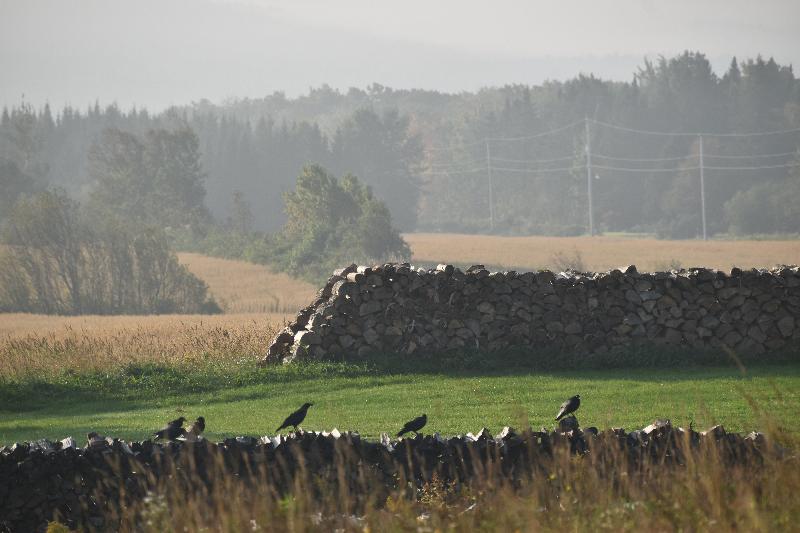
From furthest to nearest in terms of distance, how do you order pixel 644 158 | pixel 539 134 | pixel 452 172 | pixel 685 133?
pixel 452 172 < pixel 539 134 < pixel 685 133 < pixel 644 158

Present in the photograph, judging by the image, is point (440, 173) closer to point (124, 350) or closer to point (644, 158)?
point (644, 158)

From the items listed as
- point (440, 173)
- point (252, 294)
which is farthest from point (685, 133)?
point (252, 294)

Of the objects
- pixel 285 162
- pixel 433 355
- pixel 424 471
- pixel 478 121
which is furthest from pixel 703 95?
pixel 424 471

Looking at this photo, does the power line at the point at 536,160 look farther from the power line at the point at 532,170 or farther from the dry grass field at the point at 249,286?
the dry grass field at the point at 249,286

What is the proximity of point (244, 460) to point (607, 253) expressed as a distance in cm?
6688

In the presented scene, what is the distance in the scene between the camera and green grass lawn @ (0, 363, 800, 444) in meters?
15.5

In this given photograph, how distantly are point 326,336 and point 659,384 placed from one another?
644 cm

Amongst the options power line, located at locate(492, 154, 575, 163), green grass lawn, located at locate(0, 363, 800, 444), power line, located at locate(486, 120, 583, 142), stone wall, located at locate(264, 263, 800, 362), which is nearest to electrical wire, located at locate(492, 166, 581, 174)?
power line, located at locate(492, 154, 575, 163)

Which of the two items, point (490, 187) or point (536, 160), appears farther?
point (536, 160)

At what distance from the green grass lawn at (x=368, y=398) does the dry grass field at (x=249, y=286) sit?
94.0 feet

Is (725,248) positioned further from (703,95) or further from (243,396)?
(243,396)

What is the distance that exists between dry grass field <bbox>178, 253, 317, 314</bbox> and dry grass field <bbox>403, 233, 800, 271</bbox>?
12085 mm

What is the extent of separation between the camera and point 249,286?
63.9m

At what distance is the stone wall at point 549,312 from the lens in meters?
21.4
